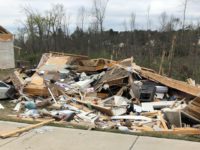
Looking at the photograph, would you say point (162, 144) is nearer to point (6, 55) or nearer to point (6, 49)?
point (6, 55)

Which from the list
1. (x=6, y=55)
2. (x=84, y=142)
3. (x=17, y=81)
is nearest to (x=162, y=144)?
(x=84, y=142)

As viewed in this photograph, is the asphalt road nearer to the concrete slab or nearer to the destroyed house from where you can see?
the concrete slab

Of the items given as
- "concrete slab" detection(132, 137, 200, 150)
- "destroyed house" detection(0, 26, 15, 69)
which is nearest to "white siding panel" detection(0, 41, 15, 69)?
"destroyed house" detection(0, 26, 15, 69)

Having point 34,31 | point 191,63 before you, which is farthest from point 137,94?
point 34,31

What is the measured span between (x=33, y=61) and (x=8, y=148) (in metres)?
23.4

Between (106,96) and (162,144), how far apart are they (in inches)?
302

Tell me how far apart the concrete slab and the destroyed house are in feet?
73.7

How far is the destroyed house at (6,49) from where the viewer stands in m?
27.2

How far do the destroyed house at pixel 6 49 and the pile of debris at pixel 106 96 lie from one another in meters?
11.2

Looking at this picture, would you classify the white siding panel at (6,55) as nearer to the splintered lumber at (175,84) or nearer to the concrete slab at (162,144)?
the splintered lumber at (175,84)

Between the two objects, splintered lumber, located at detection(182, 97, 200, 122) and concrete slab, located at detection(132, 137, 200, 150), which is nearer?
concrete slab, located at detection(132, 137, 200, 150)

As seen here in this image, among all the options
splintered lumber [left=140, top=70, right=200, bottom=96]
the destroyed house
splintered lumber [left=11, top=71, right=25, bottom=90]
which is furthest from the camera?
the destroyed house

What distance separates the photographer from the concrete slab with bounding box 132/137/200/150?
19.3ft

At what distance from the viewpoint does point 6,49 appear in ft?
90.3
